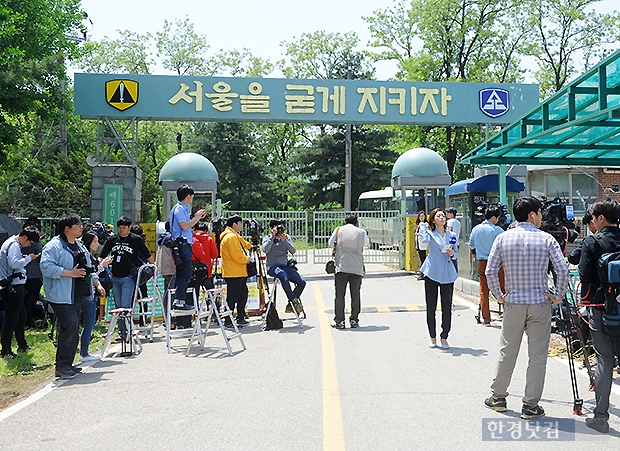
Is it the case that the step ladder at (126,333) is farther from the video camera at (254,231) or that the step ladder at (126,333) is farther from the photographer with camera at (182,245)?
the video camera at (254,231)

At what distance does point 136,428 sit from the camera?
5.12m

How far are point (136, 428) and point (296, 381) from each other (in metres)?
1.98

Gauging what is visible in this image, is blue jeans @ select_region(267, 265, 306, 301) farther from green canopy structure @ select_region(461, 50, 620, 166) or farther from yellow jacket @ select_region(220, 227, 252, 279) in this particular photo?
green canopy structure @ select_region(461, 50, 620, 166)

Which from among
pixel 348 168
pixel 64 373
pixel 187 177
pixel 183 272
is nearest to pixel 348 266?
pixel 183 272

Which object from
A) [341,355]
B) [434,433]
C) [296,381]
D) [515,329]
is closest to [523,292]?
[515,329]

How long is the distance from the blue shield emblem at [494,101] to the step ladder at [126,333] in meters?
13.9

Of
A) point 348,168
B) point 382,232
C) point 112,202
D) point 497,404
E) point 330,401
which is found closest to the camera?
point 497,404

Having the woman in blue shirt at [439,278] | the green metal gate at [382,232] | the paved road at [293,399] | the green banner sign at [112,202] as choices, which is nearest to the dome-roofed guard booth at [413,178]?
the green metal gate at [382,232]

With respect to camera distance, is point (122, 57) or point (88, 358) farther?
point (122, 57)

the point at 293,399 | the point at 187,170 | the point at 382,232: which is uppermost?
the point at 187,170

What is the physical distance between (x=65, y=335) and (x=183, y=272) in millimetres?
2292

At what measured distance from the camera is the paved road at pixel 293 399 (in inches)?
189

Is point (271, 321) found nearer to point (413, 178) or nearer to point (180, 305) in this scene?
point (180, 305)

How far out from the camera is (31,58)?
1477 cm
